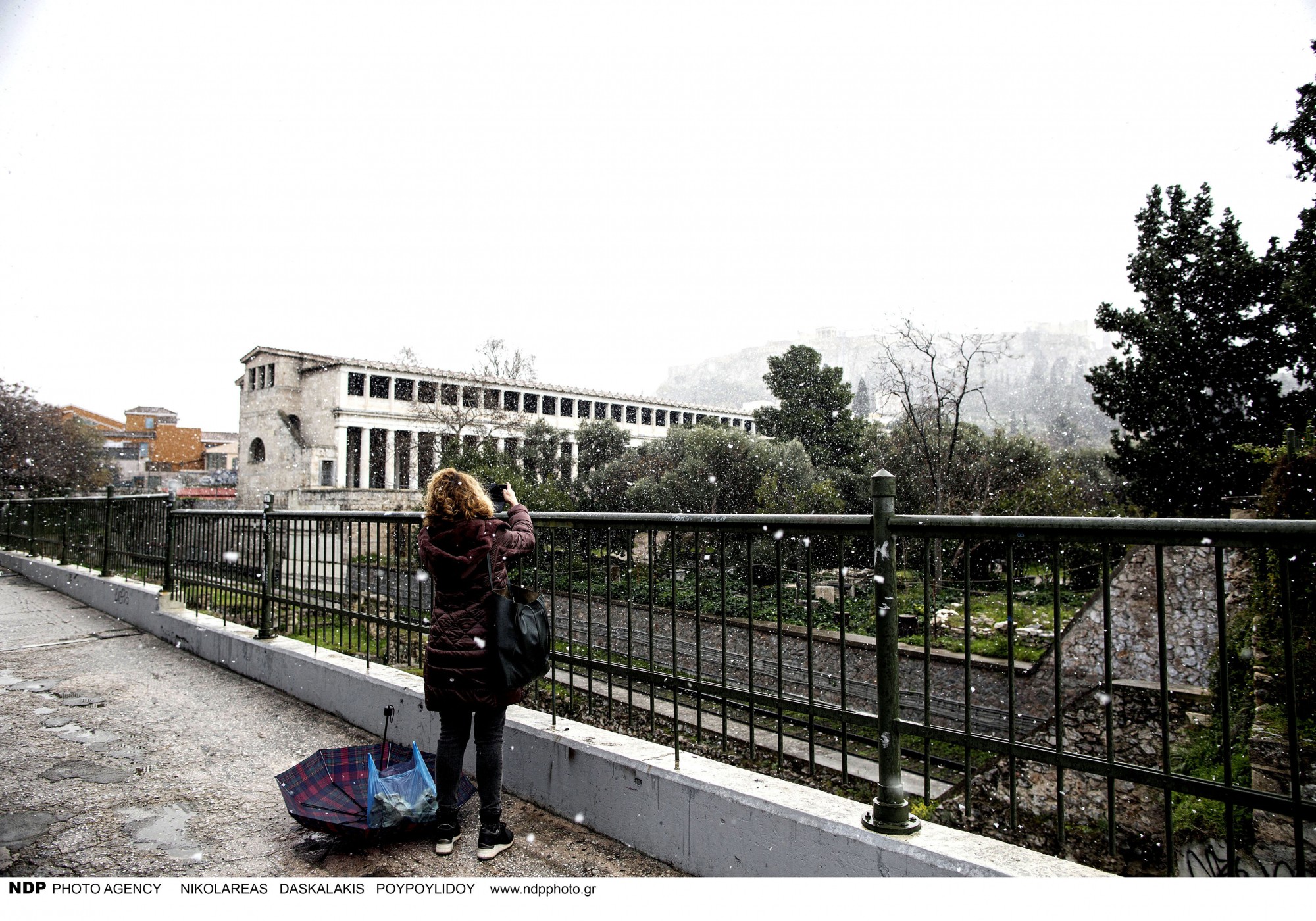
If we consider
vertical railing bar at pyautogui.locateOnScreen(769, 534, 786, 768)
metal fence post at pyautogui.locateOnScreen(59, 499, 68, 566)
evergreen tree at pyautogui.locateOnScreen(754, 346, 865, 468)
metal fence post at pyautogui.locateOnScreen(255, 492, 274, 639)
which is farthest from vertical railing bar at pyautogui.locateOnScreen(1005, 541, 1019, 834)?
evergreen tree at pyautogui.locateOnScreen(754, 346, 865, 468)

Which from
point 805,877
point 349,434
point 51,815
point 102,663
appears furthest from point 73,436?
point 805,877

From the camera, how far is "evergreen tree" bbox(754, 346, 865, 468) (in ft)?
122

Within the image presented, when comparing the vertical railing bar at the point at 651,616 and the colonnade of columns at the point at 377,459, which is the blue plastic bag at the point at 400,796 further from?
the colonnade of columns at the point at 377,459

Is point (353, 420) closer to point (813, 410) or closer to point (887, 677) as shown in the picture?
point (813, 410)

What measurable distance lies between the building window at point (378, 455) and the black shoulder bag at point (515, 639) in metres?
48.9

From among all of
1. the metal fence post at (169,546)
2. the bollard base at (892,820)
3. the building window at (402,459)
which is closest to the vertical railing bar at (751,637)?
the bollard base at (892,820)

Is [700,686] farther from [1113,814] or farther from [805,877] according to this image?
[1113,814]

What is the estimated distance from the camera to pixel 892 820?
7.71 ft

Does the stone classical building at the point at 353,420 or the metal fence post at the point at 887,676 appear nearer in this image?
the metal fence post at the point at 887,676

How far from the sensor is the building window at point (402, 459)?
4912cm

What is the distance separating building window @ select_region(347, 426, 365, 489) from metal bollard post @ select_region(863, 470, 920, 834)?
50.3 meters

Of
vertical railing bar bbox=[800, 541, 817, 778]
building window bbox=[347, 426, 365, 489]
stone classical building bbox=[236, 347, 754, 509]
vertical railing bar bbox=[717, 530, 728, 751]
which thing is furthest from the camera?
building window bbox=[347, 426, 365, 489]
